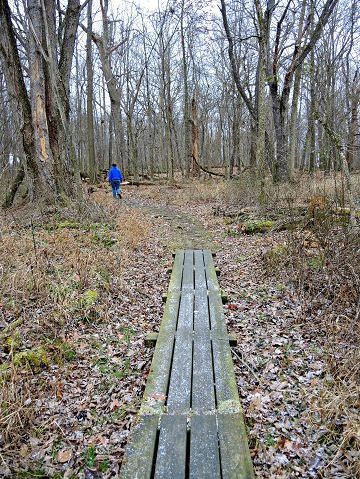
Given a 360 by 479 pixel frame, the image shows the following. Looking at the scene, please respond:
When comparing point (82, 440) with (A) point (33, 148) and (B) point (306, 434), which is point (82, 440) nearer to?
→ (B) point (306, 434)

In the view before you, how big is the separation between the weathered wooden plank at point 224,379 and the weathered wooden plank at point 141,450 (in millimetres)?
660

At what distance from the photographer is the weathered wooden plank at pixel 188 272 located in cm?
653

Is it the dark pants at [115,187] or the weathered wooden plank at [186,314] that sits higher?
the dark pants at [115,187]

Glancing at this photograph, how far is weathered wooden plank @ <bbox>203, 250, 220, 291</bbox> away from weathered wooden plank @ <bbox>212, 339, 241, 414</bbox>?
6.31 feet

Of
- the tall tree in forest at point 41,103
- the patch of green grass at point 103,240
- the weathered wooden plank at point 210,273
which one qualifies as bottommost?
the weathered wooden plank at point 210,273

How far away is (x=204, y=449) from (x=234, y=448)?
0.24 metres

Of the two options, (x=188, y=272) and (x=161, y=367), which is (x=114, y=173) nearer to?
(x=188, y=272)

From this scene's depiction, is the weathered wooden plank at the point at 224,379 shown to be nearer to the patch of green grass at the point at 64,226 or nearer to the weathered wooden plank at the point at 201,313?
the weathered wooden plank at the point at 201,313

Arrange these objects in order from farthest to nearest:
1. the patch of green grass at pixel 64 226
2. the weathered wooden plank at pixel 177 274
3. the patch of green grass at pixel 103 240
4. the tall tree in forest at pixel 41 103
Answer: the tall tree in forest at pixel 41 103
the patch of green grass at pixel 64 226
the patch of green grass at pixel 103 240
the weathered wooden plank at pixel 177 274

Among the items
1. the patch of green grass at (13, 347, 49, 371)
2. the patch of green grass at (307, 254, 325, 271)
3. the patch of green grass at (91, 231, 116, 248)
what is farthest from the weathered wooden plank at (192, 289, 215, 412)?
the patch of green grass at (91, 231, 116, 248)

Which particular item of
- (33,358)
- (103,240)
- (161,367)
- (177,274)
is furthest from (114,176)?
(161,367)

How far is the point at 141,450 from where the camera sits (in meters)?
2.94

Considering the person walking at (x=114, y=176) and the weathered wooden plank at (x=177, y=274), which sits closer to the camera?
the weathered wooden plank at (x=177, y=274)

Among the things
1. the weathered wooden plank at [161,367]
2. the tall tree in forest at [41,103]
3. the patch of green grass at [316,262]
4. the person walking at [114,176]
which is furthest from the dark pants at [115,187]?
the weathered wooden plank at [161,367]
